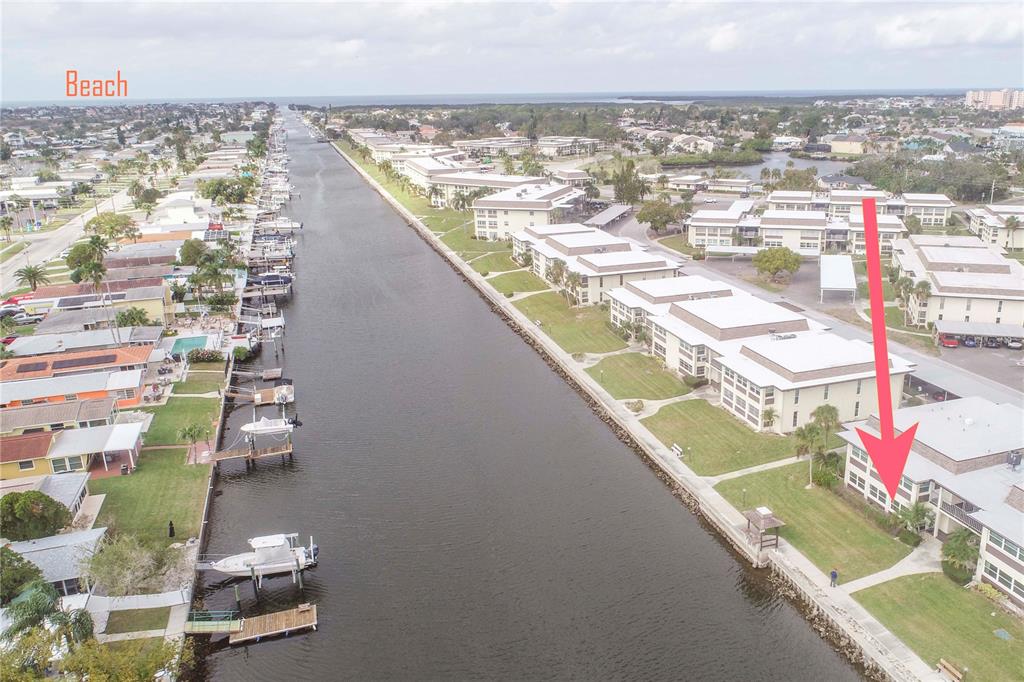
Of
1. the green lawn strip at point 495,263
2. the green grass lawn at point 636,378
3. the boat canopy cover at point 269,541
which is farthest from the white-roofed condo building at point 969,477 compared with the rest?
the green lawn strip at point 495,263

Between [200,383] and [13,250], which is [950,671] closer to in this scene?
[200,383]

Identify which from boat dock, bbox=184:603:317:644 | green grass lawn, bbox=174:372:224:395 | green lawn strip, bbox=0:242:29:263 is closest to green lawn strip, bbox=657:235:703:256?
green grass lawn, bbox=174:372:224:395

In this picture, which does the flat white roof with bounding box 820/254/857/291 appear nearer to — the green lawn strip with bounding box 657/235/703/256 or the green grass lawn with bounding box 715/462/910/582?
the green lawn strip with bounding box 657/235/703/256

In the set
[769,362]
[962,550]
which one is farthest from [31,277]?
[962,550]

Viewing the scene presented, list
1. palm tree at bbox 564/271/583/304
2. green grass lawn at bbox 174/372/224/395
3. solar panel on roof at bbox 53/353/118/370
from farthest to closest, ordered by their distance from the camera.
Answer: palm tree at bbox 564/271/583/304 < green grass lawn at bbox 174/372/224/395 < solar panel on roof at bbox 53/353/118/370

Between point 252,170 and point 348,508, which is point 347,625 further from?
point 252,170

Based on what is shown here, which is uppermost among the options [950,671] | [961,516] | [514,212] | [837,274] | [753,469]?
[514,212]

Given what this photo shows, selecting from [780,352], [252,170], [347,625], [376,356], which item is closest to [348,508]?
[347,625]
